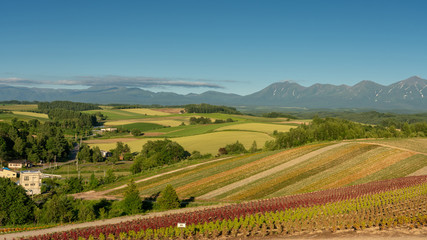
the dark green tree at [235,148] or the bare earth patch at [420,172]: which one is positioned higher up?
the bare earth patch at [420,172]

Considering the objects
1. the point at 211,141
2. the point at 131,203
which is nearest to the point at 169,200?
the point at 131,203

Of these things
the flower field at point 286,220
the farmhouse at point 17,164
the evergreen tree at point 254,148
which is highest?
the flower field at point 286,220

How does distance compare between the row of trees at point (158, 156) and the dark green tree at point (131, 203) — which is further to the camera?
the row of trees at point (158, 156)

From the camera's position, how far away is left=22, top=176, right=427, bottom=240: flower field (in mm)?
24297

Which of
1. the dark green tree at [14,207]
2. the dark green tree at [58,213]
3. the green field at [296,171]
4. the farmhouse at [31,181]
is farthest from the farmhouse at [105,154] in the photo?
the dark green tree at [58,213]

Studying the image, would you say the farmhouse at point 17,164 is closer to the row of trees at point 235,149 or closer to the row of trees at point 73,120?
the row of trees at point 235,149

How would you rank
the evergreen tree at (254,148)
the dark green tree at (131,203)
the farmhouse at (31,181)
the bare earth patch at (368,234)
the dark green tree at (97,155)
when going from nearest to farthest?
1. the bare earth patch at (368,234)
2. the dark green tree at (131,203)
3. the farmhouse at (31,181)
4. the evergreen tree at (254,148)
5. the dark green tree at (97,155)

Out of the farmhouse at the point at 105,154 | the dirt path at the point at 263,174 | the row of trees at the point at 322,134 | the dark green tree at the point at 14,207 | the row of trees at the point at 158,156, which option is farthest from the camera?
the farmhouse at the point at 105,154

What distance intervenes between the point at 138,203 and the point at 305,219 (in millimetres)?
21558

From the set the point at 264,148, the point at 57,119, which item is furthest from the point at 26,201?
the point at 57,119

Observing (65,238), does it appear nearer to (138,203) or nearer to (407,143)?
(138,203)

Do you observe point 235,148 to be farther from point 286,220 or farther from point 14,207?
point 286,220

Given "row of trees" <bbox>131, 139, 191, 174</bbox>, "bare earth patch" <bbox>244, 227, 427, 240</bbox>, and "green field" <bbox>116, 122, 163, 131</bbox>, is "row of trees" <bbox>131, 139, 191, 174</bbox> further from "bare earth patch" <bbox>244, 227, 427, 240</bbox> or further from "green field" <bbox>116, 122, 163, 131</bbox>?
"bare earth patch" <bbox>244, 227, 427, 240</bbox>

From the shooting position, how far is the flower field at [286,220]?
79.7 feet
